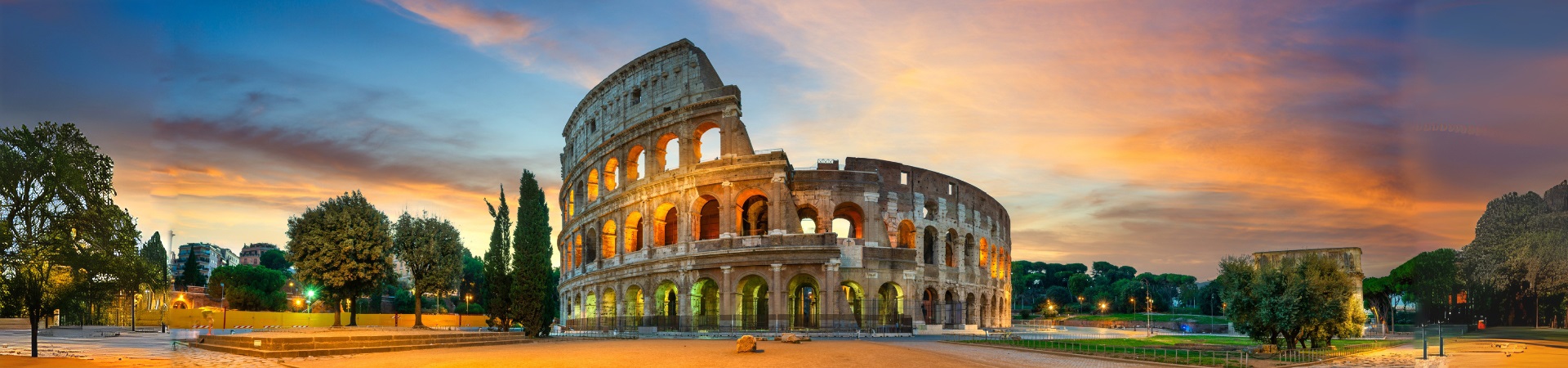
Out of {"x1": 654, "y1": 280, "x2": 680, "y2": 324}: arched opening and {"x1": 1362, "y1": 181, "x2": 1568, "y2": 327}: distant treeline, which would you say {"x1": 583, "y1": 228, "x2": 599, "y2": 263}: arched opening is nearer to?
{"x1": 654, "y1": 280, "x2": 680, "y2": 324}: arched opening

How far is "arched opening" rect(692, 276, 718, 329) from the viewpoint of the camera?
42.6m

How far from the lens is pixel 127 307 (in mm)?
56906

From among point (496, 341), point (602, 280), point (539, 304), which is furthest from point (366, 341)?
point (602, 280)

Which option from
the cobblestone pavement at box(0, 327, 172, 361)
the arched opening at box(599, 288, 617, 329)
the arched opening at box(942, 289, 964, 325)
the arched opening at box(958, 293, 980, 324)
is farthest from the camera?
the arched opening at box(958, 293, 980, 324)

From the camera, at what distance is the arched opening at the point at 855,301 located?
41100 millimetres

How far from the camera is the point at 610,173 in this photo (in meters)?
53.3

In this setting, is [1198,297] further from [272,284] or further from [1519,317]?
[272,284]

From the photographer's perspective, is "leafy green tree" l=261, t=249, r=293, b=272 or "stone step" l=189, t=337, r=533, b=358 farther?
"leafy green tree" l=261, t=249, r=293, b=272

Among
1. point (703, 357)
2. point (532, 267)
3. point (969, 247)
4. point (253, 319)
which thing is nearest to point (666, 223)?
point (532, 267)

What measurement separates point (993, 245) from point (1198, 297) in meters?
85.3

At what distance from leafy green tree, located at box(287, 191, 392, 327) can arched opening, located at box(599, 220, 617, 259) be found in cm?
1160

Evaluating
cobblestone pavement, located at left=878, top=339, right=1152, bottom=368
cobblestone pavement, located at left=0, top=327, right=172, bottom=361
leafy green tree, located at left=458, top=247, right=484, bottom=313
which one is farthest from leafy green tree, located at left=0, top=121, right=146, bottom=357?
leafy green tree, located at left=458, top=247, right=484, bottom=313

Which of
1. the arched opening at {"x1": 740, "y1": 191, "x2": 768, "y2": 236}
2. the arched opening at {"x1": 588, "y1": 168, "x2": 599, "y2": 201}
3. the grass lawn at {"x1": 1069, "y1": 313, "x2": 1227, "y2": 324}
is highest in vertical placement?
the arched opening at {"x1": 588, "y1": 168, "x2": 599, "y2": 201}

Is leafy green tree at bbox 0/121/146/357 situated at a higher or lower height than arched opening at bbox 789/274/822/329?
higher
